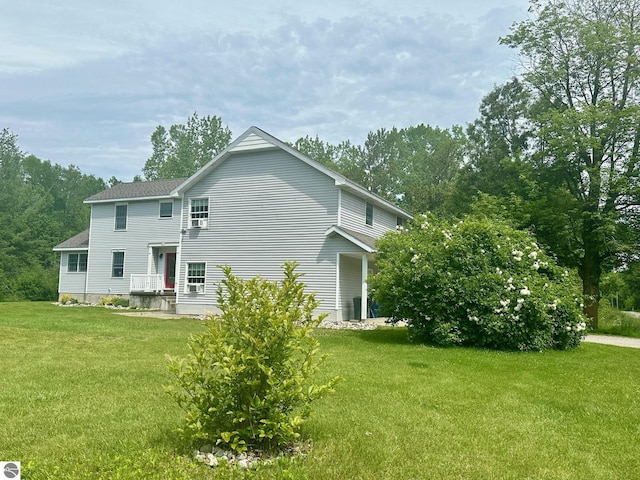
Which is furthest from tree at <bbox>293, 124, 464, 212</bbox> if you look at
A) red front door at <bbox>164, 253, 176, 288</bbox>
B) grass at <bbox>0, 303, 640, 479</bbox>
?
grass at <bbox>0, 303, 640, 479</bbox>

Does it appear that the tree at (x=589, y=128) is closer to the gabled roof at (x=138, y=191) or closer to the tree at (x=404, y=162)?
the tree at (x=404, y=162)

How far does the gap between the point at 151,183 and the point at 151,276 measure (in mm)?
5832

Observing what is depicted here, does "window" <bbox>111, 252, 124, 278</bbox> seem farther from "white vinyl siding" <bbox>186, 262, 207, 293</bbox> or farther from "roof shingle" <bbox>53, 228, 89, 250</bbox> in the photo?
"white vinyl siding" <bbox>186, 262, 207, 293</bbox>

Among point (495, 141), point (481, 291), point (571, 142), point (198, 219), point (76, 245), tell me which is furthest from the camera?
point (76, 245)

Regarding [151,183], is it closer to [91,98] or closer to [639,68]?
[91,98]

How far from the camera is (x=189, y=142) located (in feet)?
186

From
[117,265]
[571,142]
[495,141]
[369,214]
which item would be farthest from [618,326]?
[117,265]

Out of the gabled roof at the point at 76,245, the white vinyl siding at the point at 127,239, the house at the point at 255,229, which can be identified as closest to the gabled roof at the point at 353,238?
the house at the point at 255,229

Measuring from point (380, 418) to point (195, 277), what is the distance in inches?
641

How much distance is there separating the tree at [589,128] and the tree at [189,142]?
40723mm

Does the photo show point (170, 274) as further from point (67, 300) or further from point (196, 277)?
point (67, 300)

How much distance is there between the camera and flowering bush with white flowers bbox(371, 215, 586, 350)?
11273 mm

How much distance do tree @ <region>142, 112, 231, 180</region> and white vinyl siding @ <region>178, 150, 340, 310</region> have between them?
36990 millimetres

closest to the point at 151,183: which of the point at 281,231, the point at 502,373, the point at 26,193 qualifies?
the point at 281,231
